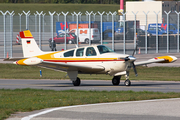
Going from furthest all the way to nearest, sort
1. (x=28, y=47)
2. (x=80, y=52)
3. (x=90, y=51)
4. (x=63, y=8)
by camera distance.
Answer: (x=63, y=8) → (x=28, y=47) → (x=80, y=52) → (x=90, y=51)

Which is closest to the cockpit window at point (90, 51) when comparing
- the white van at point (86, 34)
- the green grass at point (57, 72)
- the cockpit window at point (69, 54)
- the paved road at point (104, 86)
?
the cockpit window at point (69, 54)

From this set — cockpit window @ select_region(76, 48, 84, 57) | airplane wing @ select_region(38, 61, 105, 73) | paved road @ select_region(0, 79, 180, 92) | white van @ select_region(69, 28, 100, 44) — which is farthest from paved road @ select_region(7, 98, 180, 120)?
white van @ select_region(69, 28, 100, 44)

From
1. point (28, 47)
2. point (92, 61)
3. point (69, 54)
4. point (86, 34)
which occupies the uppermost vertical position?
point (86, 34)

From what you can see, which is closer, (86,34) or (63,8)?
(86,34)

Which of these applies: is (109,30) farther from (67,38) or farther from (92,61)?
(92,61)

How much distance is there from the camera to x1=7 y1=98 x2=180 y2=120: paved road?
910cm

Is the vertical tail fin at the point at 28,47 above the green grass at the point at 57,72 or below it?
above

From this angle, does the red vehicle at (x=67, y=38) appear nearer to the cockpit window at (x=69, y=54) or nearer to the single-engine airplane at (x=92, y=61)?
the single-engine airplane at (x=92, y=61)

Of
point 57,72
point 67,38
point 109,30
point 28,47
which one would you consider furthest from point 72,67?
point 109,30

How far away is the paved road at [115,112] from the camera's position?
9.10 metres

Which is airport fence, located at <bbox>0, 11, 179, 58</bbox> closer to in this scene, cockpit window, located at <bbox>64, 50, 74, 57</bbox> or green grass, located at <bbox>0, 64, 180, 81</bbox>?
green grass, located at <bbox>0, 64, 180, 81</bbox>

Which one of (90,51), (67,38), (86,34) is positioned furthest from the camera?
(86,34)

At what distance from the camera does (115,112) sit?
980 centimetres

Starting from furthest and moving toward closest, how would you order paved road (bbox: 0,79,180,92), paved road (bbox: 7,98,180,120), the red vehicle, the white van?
the white van → the red vehicle → paved road (bbox: 0,79,180,92) → paved road (bbox: 7,98,180,120)
